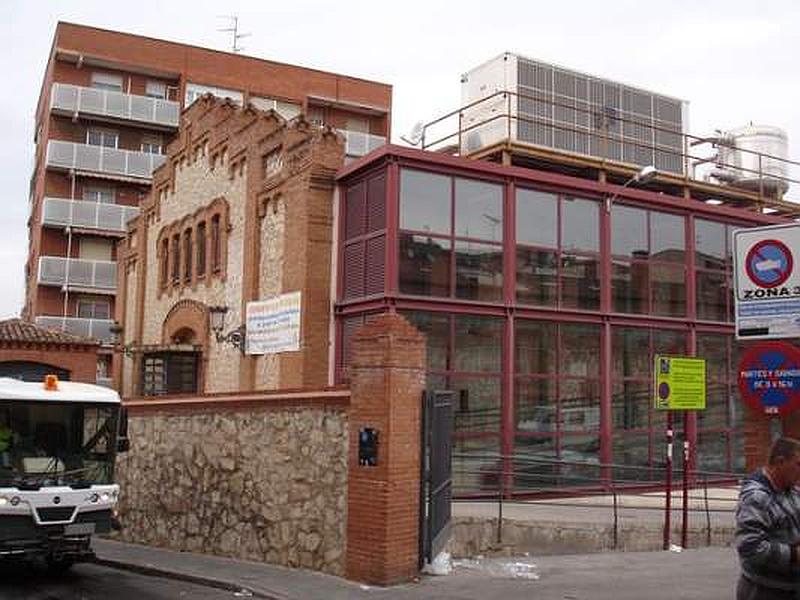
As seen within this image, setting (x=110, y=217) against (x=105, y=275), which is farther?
(x=110, y=217)

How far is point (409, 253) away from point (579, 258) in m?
4.12

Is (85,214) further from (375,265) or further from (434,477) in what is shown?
(434,477)

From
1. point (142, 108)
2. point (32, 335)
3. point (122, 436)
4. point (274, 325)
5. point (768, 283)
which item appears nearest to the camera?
point (768, 283)

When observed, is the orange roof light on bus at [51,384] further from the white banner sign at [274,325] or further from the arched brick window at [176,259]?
the arched brick window at [176,259]

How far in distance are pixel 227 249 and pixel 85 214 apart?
21332 mm

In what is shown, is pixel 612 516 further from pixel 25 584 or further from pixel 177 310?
pixel 177 310

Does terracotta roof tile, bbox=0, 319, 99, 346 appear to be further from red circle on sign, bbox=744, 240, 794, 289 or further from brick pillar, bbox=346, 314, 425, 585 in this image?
red circle on sign, bbox=744, 240, 794, 289

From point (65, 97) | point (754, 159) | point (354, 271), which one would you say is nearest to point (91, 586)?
point (354, 271)

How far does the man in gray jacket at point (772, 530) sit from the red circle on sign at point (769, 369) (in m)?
2.13

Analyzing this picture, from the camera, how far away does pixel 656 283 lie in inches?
799

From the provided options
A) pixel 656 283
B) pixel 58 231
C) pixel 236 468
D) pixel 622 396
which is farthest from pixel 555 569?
pixel 58 231

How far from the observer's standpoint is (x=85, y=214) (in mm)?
41375

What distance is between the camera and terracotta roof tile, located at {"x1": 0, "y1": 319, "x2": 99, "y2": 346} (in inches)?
1013

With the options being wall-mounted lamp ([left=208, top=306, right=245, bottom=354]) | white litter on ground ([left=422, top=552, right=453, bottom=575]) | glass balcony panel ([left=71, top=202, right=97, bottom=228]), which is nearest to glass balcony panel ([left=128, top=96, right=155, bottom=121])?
glass balcony panel ([left=71, top=202, right=97, bottom=228])
